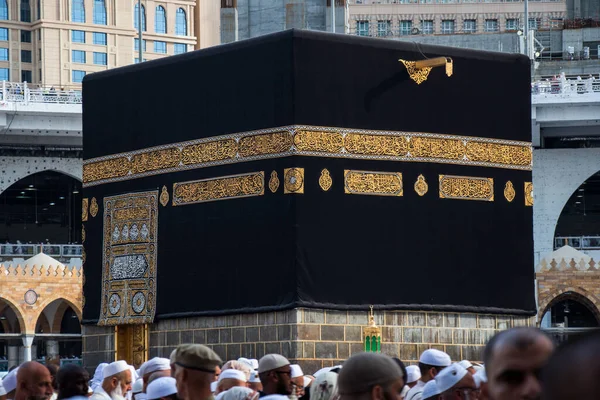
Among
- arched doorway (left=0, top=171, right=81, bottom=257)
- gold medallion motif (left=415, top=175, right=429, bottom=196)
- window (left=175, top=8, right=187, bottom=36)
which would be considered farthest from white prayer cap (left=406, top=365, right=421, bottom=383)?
window (left=175, top=8, right=187, bottom=36)

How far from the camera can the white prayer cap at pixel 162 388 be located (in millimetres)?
4215

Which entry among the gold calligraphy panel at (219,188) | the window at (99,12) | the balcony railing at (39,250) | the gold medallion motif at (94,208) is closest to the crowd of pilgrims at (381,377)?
the gold calligraphy panel at (219,188)

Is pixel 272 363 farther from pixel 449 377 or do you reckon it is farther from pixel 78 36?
pixel 78 36

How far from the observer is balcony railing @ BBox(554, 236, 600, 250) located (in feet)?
104

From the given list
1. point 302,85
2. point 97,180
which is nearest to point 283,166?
point 302,85

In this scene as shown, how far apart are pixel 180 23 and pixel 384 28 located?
15168 mm

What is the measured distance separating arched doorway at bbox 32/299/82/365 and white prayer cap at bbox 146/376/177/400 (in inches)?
919

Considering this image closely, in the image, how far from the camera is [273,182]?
531 inches

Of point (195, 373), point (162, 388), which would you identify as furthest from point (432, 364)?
point (195, 373)

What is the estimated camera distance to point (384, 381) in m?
2.42

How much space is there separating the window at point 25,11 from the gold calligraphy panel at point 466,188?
154 ft

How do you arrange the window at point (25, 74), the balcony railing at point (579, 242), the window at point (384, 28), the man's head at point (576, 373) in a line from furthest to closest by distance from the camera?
1. the window at point (25, 74)
2. the window at point (384, 28)
3. the balcony railing at point (579, 242)
4. the man's head at point (576, 373)

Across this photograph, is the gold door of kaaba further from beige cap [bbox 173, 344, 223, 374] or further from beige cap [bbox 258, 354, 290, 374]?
beige cap [bbox 173, 344, 223, 374]

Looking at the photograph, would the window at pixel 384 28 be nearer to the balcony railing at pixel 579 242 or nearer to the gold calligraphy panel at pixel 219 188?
the balcony railing at pixel 579 242
